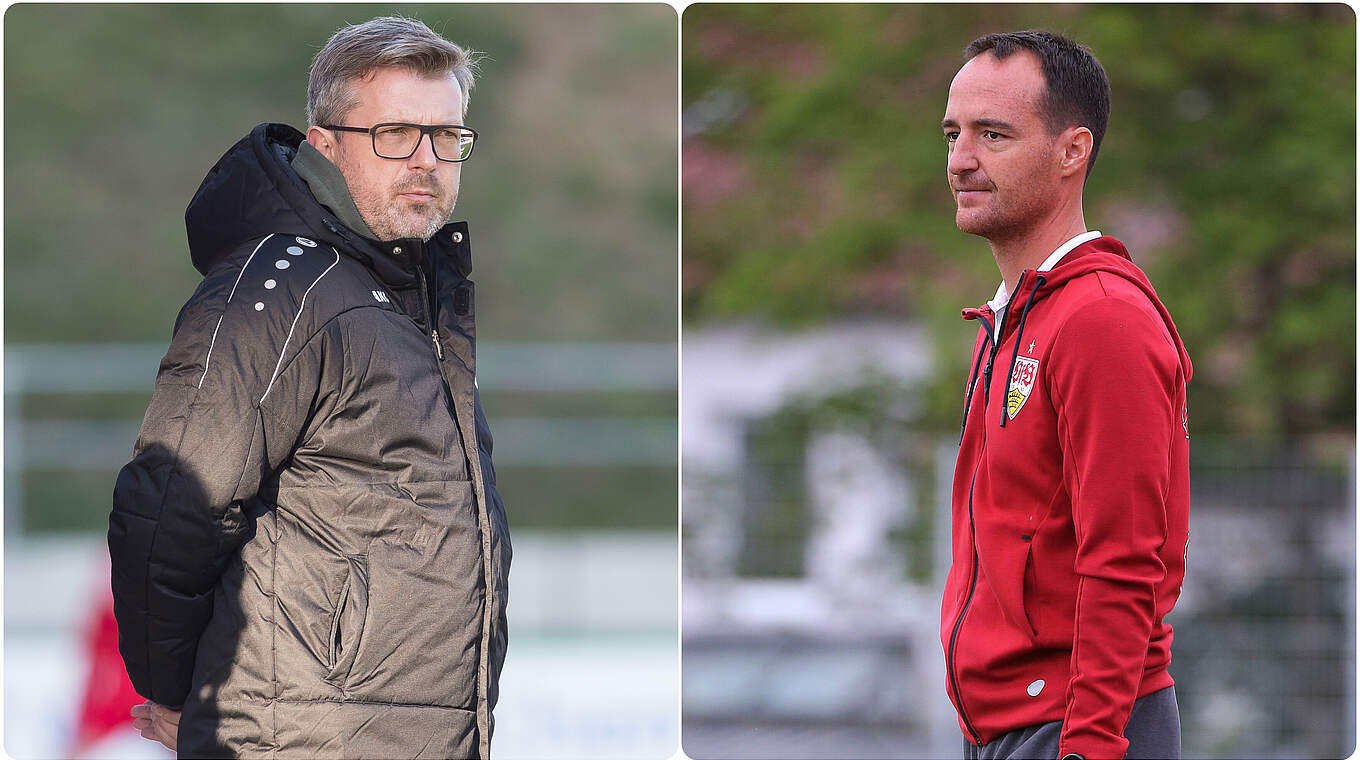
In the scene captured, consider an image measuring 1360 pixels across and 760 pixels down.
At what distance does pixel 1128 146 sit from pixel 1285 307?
3.47 feet

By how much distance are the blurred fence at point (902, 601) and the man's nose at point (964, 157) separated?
4393 millimetres

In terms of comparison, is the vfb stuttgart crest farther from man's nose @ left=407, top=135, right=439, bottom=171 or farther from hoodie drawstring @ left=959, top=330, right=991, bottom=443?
man's nose @ left=407, top=135, right=439, bottom=171

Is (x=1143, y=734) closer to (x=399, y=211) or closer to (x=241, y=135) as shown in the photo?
(x=399, y=211)

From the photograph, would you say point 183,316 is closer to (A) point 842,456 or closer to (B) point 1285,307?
(A) point 842,456

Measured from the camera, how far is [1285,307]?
672 centimetres

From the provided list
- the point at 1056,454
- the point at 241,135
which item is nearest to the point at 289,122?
the point at 241,135

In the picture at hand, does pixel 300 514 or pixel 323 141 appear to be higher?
pixel 323 141

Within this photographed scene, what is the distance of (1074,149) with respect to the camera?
2414 mm

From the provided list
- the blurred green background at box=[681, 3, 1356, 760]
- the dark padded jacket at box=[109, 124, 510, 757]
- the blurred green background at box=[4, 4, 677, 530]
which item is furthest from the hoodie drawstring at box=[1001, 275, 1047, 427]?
the blurred green background at box=[4, 4, 677, 530]

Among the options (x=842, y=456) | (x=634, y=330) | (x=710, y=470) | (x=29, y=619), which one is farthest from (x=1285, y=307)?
(x=634, y=330)

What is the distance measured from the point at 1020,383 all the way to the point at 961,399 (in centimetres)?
449

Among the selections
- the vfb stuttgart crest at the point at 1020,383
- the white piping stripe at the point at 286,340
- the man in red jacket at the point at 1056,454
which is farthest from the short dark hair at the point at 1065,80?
the white piping stripe at the point at 286,340

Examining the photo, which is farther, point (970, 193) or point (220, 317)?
point (970, 193)

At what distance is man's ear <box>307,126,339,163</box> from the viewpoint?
106 inches
